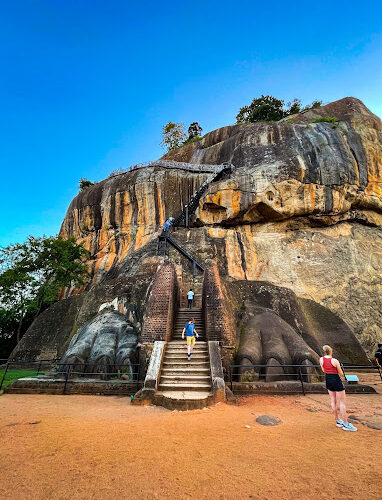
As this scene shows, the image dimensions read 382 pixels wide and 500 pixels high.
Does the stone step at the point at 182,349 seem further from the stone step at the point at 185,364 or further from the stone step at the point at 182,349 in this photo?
the stone step at the point at 185,364

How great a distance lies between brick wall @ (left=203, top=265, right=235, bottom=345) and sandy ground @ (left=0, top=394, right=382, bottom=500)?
8.99ft

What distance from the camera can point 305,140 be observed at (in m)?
21.9

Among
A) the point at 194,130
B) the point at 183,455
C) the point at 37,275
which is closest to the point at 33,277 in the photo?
the point at 37,275

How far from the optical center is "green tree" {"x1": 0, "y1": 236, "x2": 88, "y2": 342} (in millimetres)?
20359

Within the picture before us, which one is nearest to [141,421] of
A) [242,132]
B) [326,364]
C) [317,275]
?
[326,364]

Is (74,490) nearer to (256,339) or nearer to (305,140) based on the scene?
(256,339)

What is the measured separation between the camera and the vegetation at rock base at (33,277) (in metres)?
20.4

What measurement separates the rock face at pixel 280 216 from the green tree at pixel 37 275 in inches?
91.3

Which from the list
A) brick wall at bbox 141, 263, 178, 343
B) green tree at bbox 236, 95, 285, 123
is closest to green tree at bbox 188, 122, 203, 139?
green tree at bbox 236, 95, 285, 123

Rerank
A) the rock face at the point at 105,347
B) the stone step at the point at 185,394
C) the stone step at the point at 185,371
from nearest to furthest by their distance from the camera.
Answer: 1. the stone step at the point at 185,394
2. the stone step at the point at 185,371
3. the rock face at the point at 105,347

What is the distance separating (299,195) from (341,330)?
11171 millimetres

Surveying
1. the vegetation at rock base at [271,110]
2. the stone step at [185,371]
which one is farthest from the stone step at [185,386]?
the vegetation at rock base at [271,110]

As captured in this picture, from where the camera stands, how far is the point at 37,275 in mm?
22000

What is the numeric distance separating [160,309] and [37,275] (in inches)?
685
